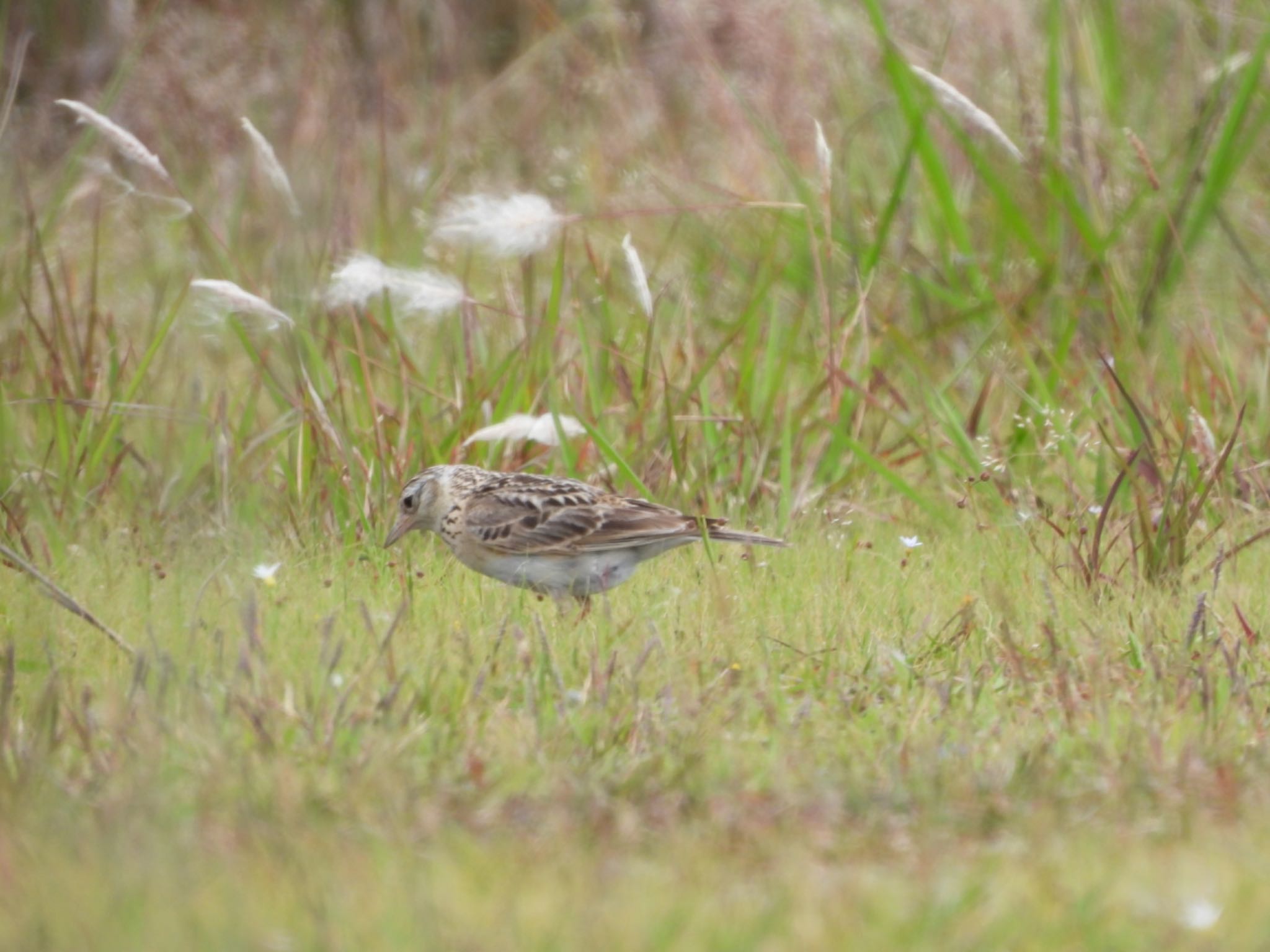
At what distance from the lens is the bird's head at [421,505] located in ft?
20.0

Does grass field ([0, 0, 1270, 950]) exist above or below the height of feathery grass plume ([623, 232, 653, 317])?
below

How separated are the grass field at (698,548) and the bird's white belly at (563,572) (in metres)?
0.17

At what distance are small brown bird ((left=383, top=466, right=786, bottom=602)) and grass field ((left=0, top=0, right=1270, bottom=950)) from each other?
0.17 meters

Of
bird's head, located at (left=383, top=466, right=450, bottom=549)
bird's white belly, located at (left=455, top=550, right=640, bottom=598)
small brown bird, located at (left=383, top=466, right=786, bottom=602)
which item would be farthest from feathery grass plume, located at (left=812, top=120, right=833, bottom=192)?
bird's head, located at (left=383, top=466, right=450, bottom=549)

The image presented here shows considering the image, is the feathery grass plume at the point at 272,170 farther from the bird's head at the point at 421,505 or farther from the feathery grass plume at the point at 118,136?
the bird's head at the point at 421,505

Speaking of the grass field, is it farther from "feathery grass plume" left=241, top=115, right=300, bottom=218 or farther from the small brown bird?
the small brown bird

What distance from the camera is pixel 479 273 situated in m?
10.3

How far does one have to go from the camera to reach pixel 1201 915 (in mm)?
3113

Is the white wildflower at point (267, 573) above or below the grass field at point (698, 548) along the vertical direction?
below

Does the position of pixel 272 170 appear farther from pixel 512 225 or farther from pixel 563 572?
pixel 563 572

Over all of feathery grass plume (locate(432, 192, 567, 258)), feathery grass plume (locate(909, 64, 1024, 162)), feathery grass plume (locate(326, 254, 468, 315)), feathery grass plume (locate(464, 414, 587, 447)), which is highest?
feathery grass plume (locate(909, 64, 1024, 162))

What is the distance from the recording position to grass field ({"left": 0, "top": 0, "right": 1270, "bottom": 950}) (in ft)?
11.1

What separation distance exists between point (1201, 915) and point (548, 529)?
10.1 ft

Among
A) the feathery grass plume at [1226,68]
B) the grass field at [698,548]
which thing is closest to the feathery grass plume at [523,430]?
the grass field at [698,548]
